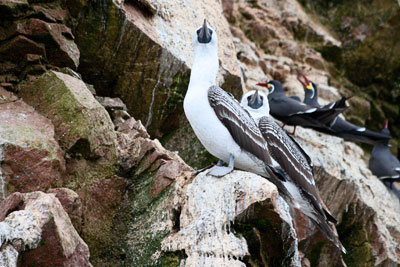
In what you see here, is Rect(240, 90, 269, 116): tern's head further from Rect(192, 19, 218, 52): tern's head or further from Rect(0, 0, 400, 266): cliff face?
Rect(192, 19, 218, 52): tern's head

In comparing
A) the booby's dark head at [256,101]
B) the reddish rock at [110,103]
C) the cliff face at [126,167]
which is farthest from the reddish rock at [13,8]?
the booby's dark head at [256,101]

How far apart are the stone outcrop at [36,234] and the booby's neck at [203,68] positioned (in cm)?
262

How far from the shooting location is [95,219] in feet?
19.9

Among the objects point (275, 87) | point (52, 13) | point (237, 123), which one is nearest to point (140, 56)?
point (52, 13)

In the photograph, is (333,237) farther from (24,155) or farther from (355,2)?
(355,2)

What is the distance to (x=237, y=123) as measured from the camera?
20.8ft

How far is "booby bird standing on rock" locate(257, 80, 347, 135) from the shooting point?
11438 millimetres

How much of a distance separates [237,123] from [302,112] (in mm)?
5443

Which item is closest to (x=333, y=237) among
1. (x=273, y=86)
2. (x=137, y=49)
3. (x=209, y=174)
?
(x=209, y=174)

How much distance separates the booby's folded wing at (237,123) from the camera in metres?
6.27

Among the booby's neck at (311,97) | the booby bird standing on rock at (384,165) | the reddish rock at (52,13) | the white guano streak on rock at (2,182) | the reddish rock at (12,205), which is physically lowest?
the booby bird standing on rock at (384,165)

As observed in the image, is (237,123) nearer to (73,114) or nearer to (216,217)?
(216,217)

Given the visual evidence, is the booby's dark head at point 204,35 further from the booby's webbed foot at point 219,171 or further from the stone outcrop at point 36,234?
the stone outcrop at point 36,234

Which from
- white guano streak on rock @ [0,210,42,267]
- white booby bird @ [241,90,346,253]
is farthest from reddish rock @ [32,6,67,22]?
white guano streak on rock @ [0,210,42,267]
